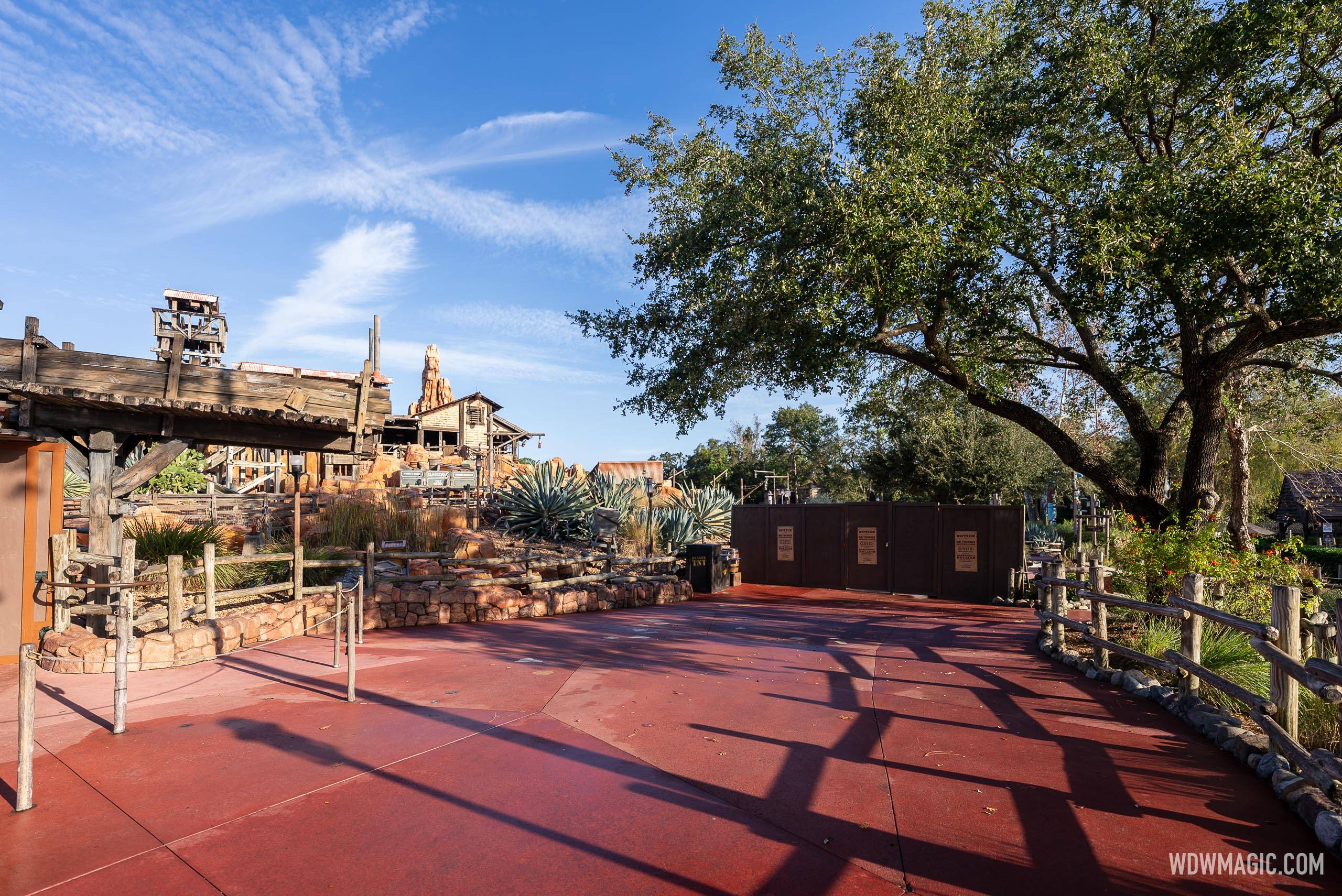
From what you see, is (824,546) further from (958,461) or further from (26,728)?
(26,728)

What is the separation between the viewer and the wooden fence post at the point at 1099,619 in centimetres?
776

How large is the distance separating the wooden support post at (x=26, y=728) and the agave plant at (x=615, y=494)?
52.8ft

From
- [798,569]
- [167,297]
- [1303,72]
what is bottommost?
[798,569]

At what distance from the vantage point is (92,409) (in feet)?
25.6

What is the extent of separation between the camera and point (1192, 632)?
632cm

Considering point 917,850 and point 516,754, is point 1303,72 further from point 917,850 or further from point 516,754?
point 516,754

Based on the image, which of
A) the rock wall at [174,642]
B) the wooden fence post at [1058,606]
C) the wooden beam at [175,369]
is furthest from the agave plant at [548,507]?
the wooden fence post at [1058,606]

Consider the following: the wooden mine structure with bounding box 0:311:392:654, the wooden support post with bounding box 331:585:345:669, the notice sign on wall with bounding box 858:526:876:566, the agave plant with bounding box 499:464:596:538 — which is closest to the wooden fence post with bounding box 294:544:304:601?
the wooden support post with bounding box 331:585:345:669

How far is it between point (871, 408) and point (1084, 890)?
13.2 m

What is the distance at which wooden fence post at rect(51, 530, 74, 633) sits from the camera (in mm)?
8031

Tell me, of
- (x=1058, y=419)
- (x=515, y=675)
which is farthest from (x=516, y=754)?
(x=1058, y=419)

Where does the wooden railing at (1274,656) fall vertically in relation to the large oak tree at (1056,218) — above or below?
below

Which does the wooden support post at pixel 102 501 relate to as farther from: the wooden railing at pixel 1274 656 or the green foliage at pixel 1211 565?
the green foliage at pixel 1211 565

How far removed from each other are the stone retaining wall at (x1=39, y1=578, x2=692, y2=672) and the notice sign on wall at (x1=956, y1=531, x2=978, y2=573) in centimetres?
609
